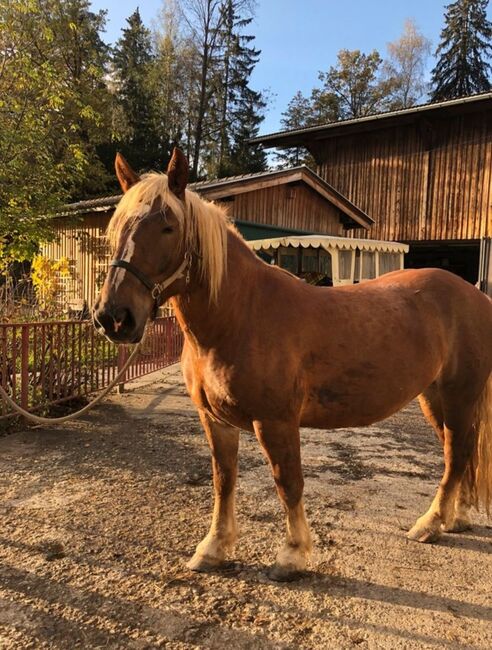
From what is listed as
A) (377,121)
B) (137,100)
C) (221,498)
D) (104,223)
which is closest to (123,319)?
(221,498)

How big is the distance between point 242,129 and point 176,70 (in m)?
5.52

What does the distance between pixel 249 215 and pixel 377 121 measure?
6.84 metres

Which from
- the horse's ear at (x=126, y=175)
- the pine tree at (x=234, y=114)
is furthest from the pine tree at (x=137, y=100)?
the horse's ear at (x=126, y=175)

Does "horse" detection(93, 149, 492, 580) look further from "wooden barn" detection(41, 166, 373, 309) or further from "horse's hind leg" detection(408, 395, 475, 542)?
"wooden barn" detection(41, 166, 373, 309)

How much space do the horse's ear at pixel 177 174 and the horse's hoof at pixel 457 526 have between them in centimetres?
258

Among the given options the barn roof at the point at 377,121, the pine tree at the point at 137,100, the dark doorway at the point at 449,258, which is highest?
the pine tree at the point at 137,100

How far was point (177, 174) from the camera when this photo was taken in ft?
6.70

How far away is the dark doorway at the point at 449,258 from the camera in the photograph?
18.6 m

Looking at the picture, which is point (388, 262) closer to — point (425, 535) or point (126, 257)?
point (425, 535)

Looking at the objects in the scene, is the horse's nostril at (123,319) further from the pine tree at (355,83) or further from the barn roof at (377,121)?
the pine tree at (355,83)

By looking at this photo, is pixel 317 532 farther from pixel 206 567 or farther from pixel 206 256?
pixel 206 256

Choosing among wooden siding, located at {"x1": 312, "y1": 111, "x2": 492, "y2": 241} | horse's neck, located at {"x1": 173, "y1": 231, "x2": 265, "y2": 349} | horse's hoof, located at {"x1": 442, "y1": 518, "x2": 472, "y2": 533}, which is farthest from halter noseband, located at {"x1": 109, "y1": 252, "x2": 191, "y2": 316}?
wooden siding, located at {"x1": 312, "y1": 111, "x2": 492, "y2": 241}

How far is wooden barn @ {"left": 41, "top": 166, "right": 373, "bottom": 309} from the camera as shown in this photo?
12.4 m

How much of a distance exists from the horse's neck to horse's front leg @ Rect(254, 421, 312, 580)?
1.57ft
